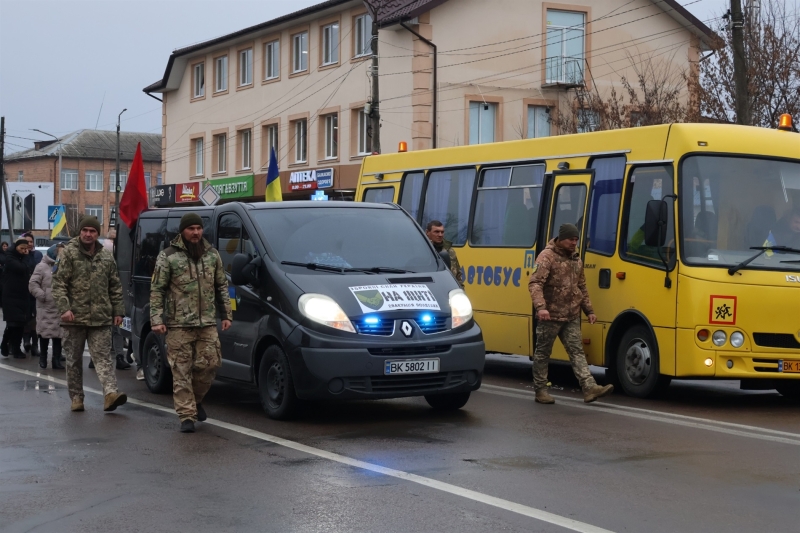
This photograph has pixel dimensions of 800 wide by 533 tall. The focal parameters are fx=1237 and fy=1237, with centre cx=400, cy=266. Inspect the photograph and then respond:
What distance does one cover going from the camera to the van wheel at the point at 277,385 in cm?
1059

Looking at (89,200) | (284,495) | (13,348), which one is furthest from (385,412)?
(89,200)

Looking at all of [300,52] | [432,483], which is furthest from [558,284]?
[300,52]

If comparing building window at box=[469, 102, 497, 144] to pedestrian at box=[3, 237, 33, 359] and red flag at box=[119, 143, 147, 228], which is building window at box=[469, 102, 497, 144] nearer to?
pedestrian at box=[3, 237, 33, 359]

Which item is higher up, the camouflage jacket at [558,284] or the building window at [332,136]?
the building window at [332,136]

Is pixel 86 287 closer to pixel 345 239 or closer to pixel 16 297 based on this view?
pixel 345 239

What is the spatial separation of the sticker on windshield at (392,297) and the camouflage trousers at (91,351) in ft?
8.96

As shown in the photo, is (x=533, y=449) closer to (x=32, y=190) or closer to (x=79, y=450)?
(x=79, y=450)

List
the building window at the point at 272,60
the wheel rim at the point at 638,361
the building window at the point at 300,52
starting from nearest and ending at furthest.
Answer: the wheel rim at the point at 638,361, the building window at the point at 300,52, the building window at the point at 272,60

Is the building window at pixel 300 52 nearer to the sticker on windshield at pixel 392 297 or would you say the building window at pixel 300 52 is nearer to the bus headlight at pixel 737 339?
the bus headlight at pixel 737 339

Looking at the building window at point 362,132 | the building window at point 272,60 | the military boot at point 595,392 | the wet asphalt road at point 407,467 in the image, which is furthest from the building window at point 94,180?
the military boot at point 595,392

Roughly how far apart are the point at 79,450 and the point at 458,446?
113 inches

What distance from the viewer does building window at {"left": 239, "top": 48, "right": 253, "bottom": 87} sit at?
1932 inches

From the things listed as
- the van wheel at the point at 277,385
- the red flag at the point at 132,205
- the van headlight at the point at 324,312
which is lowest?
the van wheel at the point at 277,385

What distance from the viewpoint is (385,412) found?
11.5 metres
